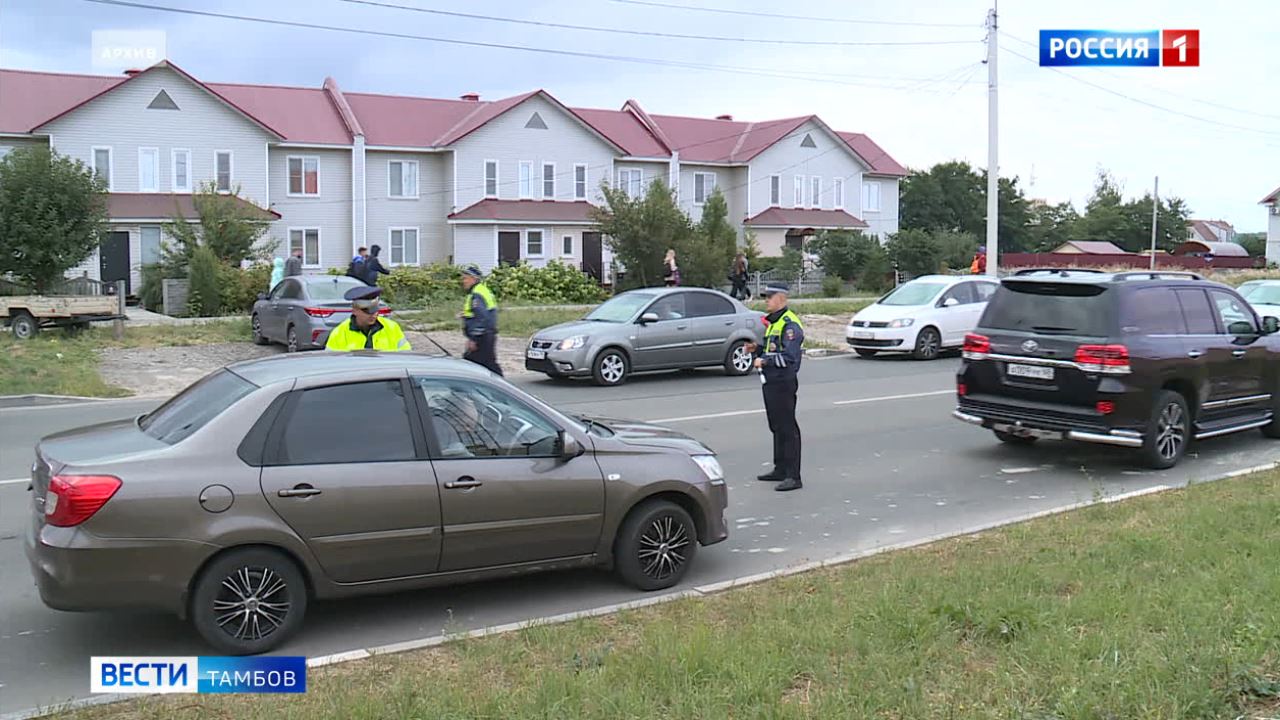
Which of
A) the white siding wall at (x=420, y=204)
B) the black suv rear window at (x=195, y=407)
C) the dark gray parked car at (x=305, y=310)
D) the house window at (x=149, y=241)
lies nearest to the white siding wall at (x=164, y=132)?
the house window at (x=149, y=241)

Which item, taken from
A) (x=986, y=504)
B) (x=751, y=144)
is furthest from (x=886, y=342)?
(x=751, y=144)

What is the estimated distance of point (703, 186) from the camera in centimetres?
5366

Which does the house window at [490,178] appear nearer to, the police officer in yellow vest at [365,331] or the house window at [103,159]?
the house window at [103,159]

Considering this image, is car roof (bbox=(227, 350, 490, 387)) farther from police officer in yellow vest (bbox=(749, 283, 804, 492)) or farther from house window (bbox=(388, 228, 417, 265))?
house window (bbox=(388, 228, 417, 265))

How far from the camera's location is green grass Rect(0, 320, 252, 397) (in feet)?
53.2

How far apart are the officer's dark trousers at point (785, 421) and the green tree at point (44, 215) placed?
2091 centimetres

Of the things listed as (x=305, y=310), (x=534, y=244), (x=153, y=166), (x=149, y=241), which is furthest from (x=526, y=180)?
(x=305, y=310)

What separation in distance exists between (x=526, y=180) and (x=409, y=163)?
4810 mm

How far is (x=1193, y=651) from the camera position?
16.0 feet

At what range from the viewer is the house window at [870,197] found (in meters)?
58.2

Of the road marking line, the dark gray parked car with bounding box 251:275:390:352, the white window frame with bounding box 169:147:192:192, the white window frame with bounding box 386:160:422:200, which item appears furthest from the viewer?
the white window frame with bounding box 386:160:422:200

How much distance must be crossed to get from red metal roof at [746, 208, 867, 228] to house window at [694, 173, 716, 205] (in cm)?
245

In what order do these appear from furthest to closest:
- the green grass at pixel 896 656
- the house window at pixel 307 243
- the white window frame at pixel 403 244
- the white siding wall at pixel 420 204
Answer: the white window frame at pixel 403 244, the white siding wall at pixel 420 204, the house window at pixel 307 243, the green grass at pixel 896 656

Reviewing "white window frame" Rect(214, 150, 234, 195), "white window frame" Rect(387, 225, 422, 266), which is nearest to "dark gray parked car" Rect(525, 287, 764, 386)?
"white window frame" Rect(214, 150, 234, 195)
